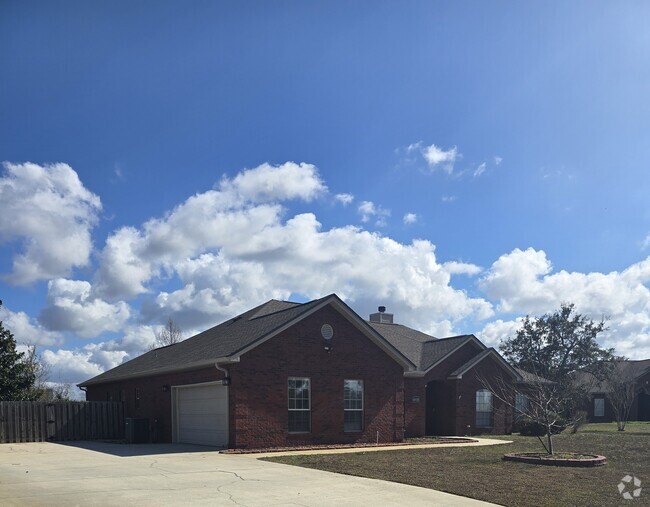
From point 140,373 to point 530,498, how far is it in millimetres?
20085

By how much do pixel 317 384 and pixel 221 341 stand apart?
14.0ft

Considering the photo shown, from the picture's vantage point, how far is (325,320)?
77.2 feet

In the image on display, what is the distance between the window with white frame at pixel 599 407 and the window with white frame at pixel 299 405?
39.9 meters

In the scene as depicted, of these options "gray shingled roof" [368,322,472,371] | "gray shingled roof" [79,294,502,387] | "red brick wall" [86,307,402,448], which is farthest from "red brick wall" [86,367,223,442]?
"gray shingled roof" [368,322,472,371]

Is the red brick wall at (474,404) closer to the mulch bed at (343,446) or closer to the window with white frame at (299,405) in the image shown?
the mulch bed at (343,446)

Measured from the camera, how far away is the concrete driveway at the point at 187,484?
10828 mm

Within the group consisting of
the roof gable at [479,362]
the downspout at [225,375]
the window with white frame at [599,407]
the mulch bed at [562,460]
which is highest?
Result: the downspout at [225,375]

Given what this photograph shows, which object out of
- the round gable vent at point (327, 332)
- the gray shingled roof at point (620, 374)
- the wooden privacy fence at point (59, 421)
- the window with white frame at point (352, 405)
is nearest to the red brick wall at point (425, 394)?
the window with white frame at point (352, 405)

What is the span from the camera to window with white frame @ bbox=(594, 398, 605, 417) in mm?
54500

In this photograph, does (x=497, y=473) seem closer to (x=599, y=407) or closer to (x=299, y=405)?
(x=299, y=405)

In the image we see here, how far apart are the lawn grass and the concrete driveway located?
0.84m

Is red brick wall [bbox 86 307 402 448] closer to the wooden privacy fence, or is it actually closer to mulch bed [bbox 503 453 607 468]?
the wooden privacy fence

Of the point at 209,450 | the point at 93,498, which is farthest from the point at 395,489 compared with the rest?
the point at 209,450

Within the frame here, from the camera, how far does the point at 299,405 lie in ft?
74.2
